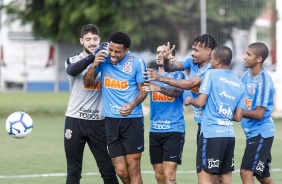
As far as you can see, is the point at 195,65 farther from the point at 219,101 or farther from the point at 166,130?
the point at 219,101

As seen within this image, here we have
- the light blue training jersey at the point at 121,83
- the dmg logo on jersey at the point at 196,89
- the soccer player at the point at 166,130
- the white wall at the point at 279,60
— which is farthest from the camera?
the white wall at the point at 279,60

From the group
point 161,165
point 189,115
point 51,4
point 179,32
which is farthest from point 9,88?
point 161,165

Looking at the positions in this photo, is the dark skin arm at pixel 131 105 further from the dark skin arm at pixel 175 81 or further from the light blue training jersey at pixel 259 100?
the light blue training jersey at pixel 259 100

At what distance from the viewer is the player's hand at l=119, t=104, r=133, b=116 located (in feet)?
32.3

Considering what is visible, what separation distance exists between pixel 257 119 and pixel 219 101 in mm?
839

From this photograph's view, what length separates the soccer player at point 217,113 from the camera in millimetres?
9125

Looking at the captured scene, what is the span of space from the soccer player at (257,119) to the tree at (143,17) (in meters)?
17.7

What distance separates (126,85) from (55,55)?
3385 cm

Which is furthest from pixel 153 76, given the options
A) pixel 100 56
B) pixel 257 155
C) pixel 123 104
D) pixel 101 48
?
pixel 257 155

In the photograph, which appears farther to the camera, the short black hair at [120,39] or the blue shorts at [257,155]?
the short black hair at [120,39]

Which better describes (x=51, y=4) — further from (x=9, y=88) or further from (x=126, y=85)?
(x=126, y=85)

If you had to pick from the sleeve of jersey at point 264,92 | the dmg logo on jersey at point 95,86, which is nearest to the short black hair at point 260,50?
the sleeve of jersey at point 264,92

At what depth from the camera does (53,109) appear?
2648 centimetres

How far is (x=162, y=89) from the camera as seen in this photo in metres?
Result: 9.97
